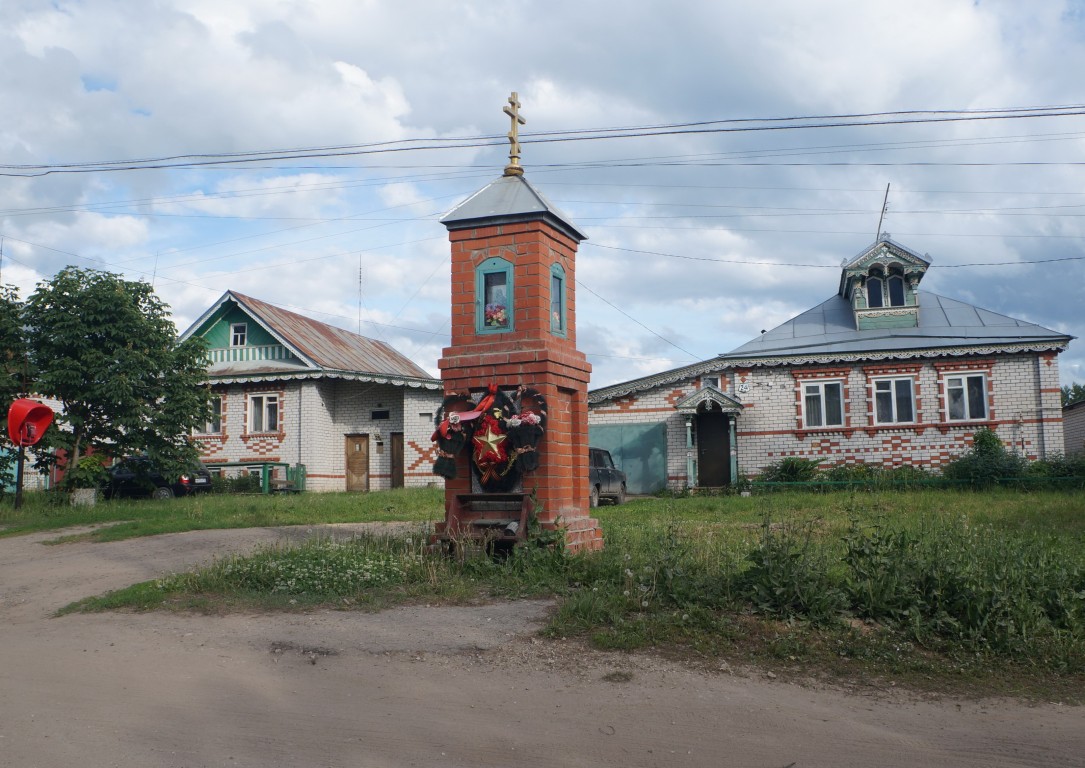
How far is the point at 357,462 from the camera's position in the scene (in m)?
31.4

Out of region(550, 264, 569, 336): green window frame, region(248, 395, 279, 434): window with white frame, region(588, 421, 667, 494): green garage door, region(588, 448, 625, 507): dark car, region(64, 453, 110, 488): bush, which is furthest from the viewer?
region(248, 395, 279, 434): window with white frame

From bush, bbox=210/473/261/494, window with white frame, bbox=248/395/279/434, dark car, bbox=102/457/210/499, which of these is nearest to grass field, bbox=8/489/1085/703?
dark car, bbox=102/457/210/499

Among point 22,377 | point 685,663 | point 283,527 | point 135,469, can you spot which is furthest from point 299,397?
point 685,663

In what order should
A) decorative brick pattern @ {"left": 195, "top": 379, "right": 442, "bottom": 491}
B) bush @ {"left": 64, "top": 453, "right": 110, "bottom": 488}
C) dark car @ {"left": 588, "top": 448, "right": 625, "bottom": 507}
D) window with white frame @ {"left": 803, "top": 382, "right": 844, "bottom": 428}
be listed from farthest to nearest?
decorative brick pattern @ {"left": 195, "top": 379, "right": 442, "bottom": 491} < window with white frame @ {"left": 803, "top": 382, "right": 844, "bottom": 428} < dark car @ {"left": 588, "top": 448, "right": 625, "bottom": 507} < bush @ {"left": 64, "top": 453, "right": 110, "bottom": 488}

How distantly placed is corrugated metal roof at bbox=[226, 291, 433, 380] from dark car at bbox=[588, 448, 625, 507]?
951cm

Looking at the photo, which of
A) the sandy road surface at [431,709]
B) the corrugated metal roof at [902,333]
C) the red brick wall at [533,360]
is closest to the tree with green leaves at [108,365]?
the red brick wall at [533,360]

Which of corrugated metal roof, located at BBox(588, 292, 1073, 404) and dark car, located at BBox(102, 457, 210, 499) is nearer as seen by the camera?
dark car, located at BBox(102, 457, 210, 499)

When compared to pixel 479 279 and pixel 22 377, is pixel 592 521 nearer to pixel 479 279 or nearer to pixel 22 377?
pixel 479 279

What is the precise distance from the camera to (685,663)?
21.0 ft

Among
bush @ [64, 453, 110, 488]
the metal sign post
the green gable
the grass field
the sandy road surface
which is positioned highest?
the green gable

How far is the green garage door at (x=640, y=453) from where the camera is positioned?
26766 millimetres

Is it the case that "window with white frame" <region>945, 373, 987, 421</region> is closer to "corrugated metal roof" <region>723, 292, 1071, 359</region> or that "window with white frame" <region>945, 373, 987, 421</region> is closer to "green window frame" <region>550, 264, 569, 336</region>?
"corrugated metal roof" <region>723, 292, 1071, 359</region>

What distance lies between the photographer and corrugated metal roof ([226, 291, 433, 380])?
3042 cm

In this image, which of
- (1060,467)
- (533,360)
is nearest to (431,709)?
(533,360)
